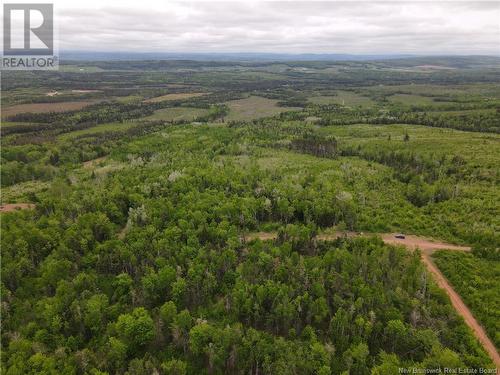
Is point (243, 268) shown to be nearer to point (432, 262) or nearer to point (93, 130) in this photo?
point (432, 262)

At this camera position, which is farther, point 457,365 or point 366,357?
point 366,357

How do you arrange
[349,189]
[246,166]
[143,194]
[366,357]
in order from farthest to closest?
[246,166] → [349,189] → [143,194] → [366,357]

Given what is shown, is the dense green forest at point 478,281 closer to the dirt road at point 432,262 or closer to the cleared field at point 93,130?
the dirt road at point 432,262

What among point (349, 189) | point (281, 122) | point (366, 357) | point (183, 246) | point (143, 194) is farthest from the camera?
point (281, 122)

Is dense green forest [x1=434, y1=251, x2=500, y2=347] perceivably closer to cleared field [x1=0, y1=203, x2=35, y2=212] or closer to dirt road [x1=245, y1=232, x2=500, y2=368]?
dirt road [x1=245, y1=232, x2=500, y2=368]

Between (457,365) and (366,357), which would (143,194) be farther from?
(457,365)

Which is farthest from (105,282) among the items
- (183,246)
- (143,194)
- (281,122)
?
(281,122)

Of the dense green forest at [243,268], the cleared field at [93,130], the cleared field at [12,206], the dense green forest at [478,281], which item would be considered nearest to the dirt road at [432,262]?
the dense green forest at [478,281]

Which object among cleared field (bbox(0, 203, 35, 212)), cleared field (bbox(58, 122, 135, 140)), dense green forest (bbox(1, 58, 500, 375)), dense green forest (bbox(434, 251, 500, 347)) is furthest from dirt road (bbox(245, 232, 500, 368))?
cleared field (bbox(58, 122, 135, 140))

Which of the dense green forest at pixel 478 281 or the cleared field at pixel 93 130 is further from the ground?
the cleared field at pixel 93 130
